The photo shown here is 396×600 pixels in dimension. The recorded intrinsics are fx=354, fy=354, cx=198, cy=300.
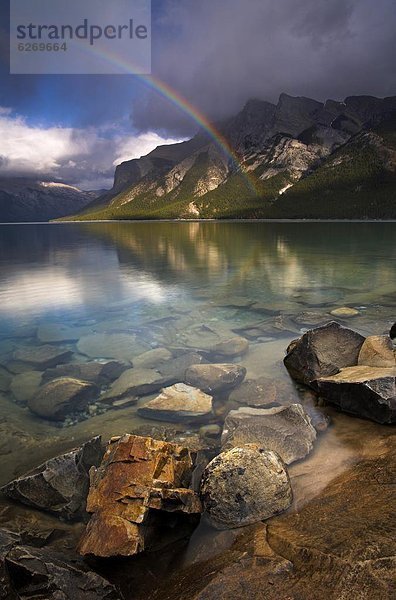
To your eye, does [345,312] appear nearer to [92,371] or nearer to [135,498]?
[92,371]

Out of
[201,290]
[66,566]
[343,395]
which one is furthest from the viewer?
[201,290]

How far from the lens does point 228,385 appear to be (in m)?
12.0

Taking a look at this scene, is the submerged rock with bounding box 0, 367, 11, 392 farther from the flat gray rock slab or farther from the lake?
the flat gray rock slab

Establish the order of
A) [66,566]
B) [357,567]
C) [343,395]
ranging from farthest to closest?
[343,395] → [66,566] → [357,567]

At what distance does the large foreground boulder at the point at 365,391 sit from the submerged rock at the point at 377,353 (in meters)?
0.55

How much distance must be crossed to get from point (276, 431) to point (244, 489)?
236cm

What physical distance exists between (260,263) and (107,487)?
3933 cm

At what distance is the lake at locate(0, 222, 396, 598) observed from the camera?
848 cm

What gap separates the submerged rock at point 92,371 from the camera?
13344 millimetres

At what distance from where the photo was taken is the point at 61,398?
37.4 feet

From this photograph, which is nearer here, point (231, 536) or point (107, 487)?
point (231, 536)

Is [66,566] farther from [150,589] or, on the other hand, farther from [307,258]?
[307,258]

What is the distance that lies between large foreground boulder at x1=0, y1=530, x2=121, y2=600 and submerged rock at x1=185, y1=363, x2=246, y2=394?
23.2 feet

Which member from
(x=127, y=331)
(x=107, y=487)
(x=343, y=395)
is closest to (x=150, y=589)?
(x=107, y=487)
